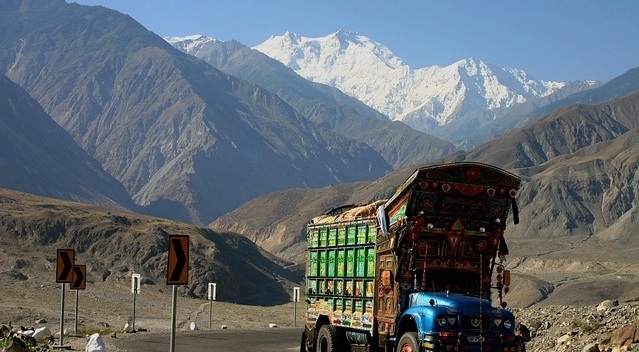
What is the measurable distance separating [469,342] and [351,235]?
200 inches

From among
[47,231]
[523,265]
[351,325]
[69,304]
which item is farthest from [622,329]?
[523,265]

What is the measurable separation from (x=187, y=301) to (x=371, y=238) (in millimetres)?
56105

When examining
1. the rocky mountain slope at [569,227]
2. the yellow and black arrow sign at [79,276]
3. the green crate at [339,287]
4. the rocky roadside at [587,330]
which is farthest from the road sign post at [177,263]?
the rocky mountain slope at [569,227]

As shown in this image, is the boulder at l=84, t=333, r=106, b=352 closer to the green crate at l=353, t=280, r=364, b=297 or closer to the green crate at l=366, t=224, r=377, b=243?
the green crate at l=353, t=280, r=364, b=297

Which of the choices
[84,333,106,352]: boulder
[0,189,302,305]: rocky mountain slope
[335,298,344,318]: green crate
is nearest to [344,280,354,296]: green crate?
[335,298,344,318]: green crate

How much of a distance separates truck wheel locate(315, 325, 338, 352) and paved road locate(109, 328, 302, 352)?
869cm

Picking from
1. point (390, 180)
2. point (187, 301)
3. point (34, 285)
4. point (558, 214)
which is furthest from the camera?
point (390, 180)

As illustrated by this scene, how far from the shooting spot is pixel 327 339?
21.3 metres

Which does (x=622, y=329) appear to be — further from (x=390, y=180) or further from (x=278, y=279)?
(x=390, y=180)

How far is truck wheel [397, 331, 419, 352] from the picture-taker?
Answer: 53.9 feet

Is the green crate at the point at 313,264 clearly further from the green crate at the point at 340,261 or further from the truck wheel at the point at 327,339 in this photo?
the truck wheel at the point at 327,339

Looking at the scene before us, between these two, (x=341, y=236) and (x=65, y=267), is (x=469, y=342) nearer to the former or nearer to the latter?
(x=341, y=236)

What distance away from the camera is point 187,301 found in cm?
7388

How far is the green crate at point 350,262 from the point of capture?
2038cm
